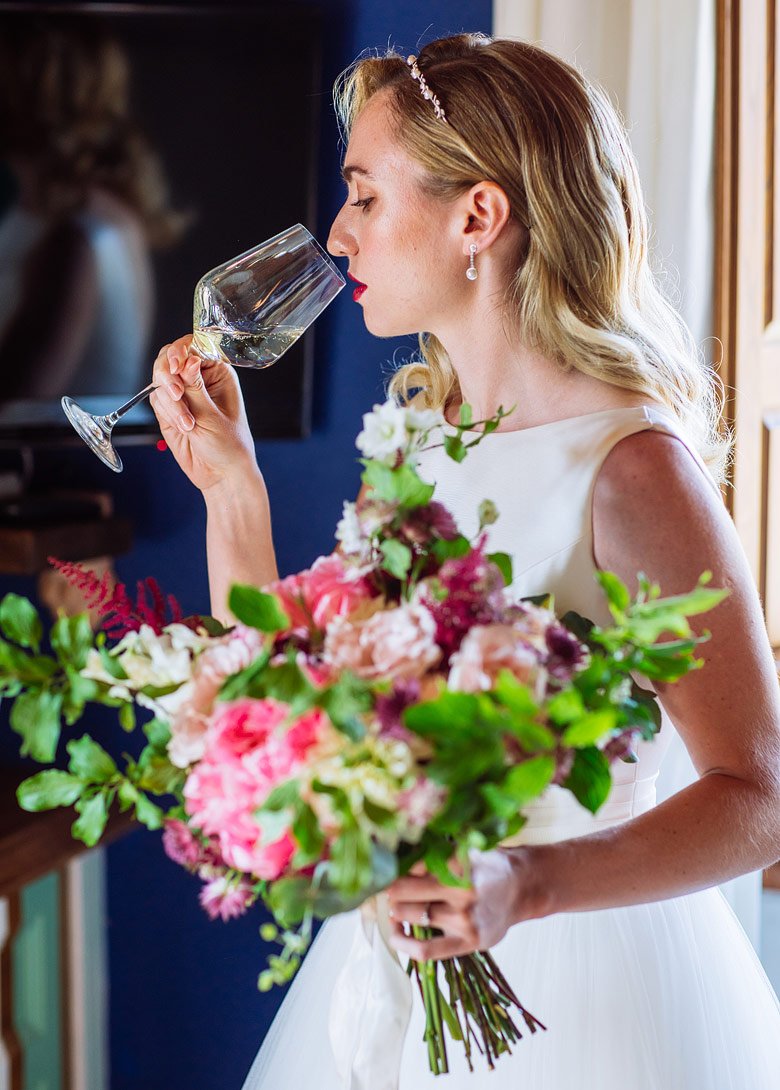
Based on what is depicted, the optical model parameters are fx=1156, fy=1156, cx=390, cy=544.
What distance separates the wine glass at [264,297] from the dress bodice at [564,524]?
27 cm

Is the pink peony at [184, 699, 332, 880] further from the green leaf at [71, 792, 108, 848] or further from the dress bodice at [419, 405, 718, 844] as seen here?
the dress bodice at [419, 405, 718, 844]

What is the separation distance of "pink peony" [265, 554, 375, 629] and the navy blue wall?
1.34 meters

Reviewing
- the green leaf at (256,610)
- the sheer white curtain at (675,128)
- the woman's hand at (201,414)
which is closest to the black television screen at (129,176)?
the sheer white curtain at (675,128)

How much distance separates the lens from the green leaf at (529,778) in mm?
628

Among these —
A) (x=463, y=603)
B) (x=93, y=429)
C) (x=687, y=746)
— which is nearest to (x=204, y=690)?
(x=463, y=603)

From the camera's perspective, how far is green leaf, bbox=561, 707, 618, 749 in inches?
25.5

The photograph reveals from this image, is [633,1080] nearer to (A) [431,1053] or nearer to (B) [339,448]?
(A) [431,1053]

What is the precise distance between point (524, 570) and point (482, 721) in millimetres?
595

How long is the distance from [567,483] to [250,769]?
63 centimetres

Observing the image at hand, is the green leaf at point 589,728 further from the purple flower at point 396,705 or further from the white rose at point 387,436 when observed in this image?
the white rose at point 387,436

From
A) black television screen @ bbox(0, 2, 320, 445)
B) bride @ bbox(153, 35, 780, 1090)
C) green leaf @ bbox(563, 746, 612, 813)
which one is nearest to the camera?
green leaf @ bbox(563, 746, 612, 813)

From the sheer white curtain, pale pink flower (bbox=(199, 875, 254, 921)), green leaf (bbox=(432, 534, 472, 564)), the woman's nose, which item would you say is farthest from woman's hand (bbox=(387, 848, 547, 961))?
the sheer white curtain

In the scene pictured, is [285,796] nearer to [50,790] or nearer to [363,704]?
[363,704]

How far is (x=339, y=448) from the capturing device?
217 cm
